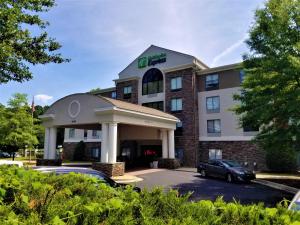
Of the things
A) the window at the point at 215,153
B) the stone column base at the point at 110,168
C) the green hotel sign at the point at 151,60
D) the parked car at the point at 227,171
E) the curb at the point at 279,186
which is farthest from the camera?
the green hotel sign at the point at 151,60

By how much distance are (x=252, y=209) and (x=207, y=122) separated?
3189cm

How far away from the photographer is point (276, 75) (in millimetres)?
16188

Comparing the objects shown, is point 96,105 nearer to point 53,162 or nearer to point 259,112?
point 53,162

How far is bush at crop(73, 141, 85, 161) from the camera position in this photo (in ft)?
146

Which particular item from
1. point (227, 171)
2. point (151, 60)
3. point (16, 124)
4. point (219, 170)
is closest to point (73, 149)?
point (16, 124)

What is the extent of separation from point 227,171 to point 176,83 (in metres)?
16.1

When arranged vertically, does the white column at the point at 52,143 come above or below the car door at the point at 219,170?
above

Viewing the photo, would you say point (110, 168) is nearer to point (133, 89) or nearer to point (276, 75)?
point (276, 75)

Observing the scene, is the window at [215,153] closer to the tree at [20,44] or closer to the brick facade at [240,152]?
the brick facade at [240,152]

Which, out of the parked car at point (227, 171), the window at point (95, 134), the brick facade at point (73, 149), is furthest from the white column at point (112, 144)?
the window at point (95, 134)

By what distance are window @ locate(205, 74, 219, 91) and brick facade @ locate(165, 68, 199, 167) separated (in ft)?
5.17

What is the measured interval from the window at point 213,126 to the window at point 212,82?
3960 millimetres

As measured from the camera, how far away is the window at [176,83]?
115ft

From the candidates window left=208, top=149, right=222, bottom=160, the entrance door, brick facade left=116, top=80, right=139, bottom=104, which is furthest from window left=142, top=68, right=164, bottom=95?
window left=208, top=149, right=222, bottom=160
